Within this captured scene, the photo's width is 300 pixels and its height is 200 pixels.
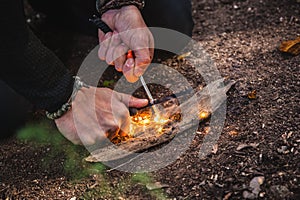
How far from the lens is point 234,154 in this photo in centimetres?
175

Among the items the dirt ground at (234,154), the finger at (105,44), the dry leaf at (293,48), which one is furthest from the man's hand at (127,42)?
the dry leaf at (293,48)

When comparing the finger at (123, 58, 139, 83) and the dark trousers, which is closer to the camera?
the dark trousers

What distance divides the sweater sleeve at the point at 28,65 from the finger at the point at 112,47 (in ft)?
0.70

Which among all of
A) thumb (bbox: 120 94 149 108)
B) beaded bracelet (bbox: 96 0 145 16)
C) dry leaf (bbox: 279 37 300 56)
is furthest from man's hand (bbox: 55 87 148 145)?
dry leaf (bbox: 279 37 300 56)

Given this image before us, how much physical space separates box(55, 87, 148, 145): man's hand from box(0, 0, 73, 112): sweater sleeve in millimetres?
79

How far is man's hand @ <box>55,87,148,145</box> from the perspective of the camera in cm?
199

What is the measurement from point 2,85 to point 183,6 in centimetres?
115

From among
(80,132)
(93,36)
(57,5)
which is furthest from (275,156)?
(57,5)

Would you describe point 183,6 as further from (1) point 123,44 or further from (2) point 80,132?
(2) point 80,132

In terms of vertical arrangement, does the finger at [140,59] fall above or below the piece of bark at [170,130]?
above

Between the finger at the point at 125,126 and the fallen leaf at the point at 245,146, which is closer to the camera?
the fallen leaf at the point at 245,146

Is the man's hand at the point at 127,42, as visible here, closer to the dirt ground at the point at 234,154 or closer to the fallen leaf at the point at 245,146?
the dirt ground at the point at 234,154

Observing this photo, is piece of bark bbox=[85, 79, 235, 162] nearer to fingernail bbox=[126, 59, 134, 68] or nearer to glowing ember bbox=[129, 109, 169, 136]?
glowing ember bbox=[129, 109, 169, 136]

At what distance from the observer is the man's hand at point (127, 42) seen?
192cm
